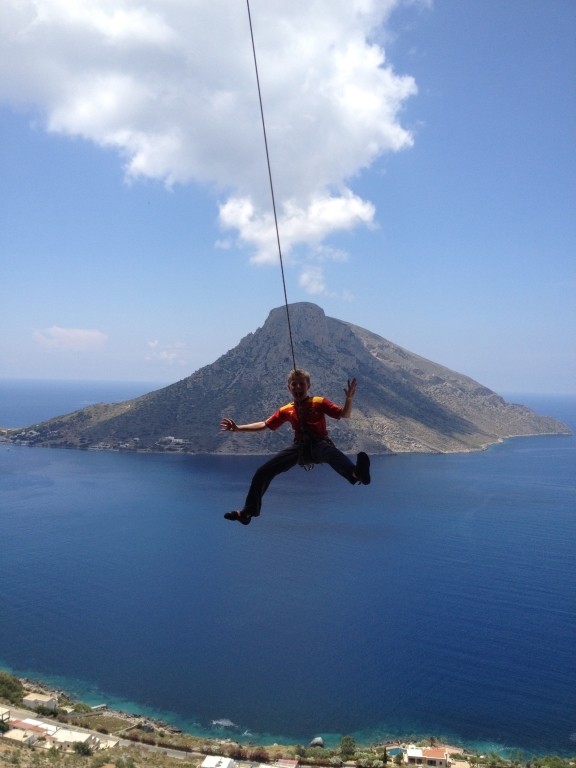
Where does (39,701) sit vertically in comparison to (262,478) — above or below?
below

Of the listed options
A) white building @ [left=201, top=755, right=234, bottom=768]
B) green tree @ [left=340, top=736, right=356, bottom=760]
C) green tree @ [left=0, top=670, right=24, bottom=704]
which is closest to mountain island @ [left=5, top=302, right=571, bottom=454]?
green tree @ [left=0, top=670, right=24, bottom=704]

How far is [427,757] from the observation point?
22016mm

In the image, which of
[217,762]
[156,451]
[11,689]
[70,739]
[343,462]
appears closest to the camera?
[343,462]

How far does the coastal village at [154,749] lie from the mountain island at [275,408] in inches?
2871

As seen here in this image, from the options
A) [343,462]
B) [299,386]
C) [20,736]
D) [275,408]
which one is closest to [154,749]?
[20,736]

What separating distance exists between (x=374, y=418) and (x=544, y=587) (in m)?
72.5

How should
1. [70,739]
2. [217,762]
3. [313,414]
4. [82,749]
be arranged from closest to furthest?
[313,414] → [217,762] → [82,749] → [70,739]

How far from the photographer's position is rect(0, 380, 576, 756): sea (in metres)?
26.8

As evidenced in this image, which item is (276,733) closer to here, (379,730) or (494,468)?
(379,730)

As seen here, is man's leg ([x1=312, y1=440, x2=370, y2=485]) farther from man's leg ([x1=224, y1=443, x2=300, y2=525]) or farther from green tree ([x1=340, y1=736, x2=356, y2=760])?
green tree ([x1=340, y1=736, x2=356, y2=760])

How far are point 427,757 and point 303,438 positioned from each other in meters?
21.5

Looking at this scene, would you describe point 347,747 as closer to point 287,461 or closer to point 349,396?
point 287,461

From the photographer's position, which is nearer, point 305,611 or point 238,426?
point 238,426

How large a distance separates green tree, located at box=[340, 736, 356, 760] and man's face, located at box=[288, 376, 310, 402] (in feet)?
70.2
